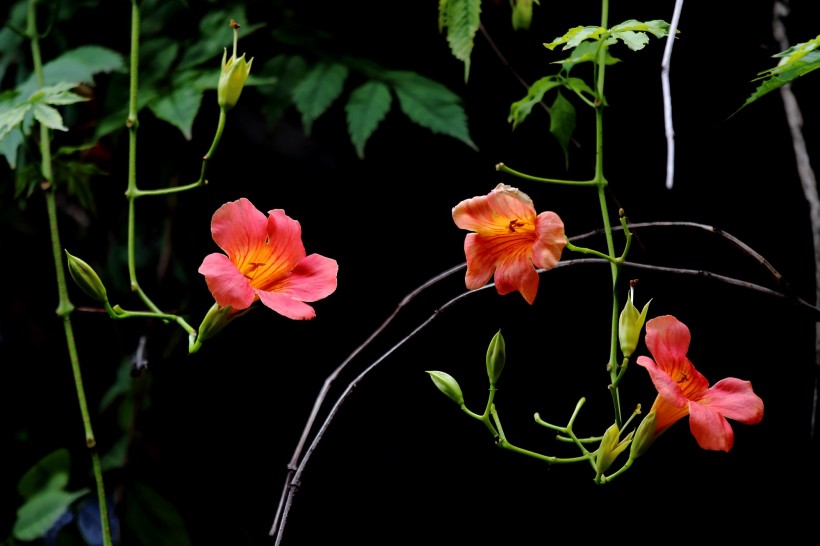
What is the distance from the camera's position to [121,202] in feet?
6.05

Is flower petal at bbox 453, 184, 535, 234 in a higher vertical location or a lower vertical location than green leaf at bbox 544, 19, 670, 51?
lower

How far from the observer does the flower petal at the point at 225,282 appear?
92 cm

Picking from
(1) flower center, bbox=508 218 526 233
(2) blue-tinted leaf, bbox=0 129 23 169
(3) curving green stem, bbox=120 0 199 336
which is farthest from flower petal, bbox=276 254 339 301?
(2) blue-tinted leaf, bbox=0 129 23 169

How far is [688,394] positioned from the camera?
91 centimetres

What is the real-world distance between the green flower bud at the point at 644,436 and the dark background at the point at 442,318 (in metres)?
0.36

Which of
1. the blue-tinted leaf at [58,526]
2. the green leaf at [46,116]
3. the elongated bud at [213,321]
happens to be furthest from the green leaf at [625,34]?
the blue-tinted leaf at [58,526]

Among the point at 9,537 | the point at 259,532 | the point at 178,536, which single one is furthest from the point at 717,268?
the point at 9,537

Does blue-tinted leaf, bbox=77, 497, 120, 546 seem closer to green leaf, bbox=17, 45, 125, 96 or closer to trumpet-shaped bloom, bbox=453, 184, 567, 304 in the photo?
green leaf, bbox=17, 45, 125, 96

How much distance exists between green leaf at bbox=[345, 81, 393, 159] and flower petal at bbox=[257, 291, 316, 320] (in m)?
0.50

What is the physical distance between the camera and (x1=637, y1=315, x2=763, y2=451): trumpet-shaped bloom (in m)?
0.82

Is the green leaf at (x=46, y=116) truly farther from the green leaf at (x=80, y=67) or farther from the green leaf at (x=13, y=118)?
the green leaf at (x=80, y=67)

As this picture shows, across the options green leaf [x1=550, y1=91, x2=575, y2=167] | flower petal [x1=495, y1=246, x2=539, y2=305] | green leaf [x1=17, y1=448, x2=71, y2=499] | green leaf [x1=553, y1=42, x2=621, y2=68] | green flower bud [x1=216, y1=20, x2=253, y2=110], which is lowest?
green leaf [x1=17, y1=448, x2=71, y2=499]

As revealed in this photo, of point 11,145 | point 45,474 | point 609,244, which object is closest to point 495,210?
point 609,244

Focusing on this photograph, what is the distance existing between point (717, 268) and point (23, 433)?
170 cm
